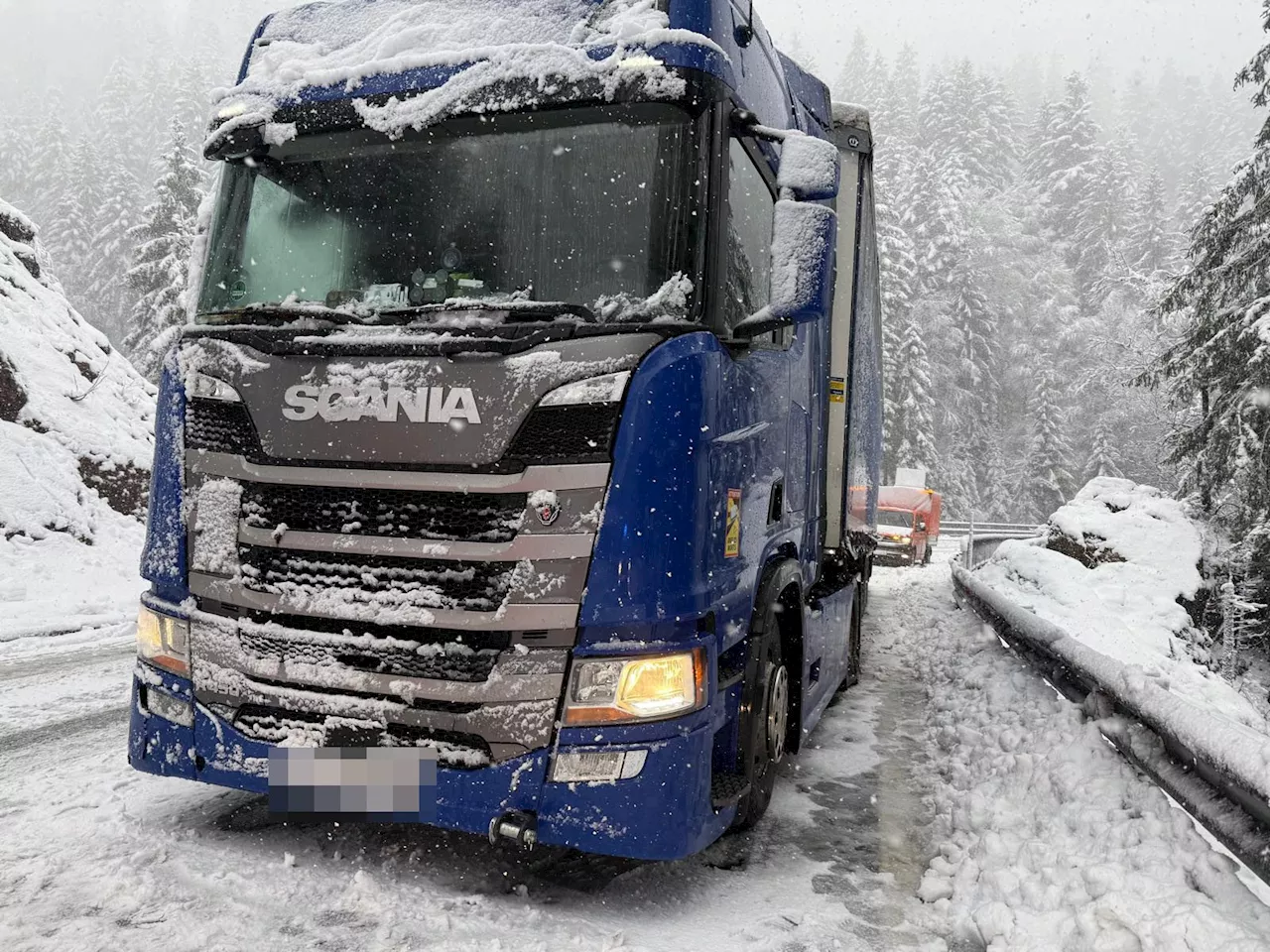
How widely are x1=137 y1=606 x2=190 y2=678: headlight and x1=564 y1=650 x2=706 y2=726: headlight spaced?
1508 mm

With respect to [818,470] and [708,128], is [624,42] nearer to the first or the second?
[708,128]

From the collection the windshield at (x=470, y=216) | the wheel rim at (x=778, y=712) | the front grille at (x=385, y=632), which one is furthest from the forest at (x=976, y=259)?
the front grille at (x=385, y=632)

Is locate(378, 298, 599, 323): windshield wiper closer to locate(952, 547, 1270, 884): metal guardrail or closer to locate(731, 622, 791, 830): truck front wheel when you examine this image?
locate(731, 622, 791, 830): truck front wheel

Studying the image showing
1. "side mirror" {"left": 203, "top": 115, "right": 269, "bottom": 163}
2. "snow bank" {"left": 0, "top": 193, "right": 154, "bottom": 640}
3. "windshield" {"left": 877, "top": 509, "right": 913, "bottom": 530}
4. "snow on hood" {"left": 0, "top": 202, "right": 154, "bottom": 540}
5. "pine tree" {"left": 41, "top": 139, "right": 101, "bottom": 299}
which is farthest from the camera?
"pine tree" {"left": 41, "top": 139, "right": 101, "bottom": 299}

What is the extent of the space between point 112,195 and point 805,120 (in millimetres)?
55557

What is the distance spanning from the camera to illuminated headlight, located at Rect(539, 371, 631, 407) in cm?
301

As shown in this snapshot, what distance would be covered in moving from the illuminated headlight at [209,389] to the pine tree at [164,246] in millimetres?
33777

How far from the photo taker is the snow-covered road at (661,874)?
289cm

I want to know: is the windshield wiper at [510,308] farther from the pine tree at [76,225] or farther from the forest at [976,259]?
the pine tree at [76,225]

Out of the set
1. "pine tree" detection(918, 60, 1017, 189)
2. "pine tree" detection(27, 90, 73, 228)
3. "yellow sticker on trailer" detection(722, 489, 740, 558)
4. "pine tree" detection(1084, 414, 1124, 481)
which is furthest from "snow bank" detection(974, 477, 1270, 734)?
"pine tree" detection(27, 90, 73, 228)

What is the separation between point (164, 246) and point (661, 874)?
37027 millimetres

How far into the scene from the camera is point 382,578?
3.18m

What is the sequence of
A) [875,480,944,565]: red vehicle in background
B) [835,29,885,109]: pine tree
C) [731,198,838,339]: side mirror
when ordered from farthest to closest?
[835,29,885,109]: pine tree
[875,480,944,565]: red vehicle in background
[731,198,838,339]: side mirror

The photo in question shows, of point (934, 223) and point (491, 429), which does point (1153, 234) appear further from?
point (491, 429)
